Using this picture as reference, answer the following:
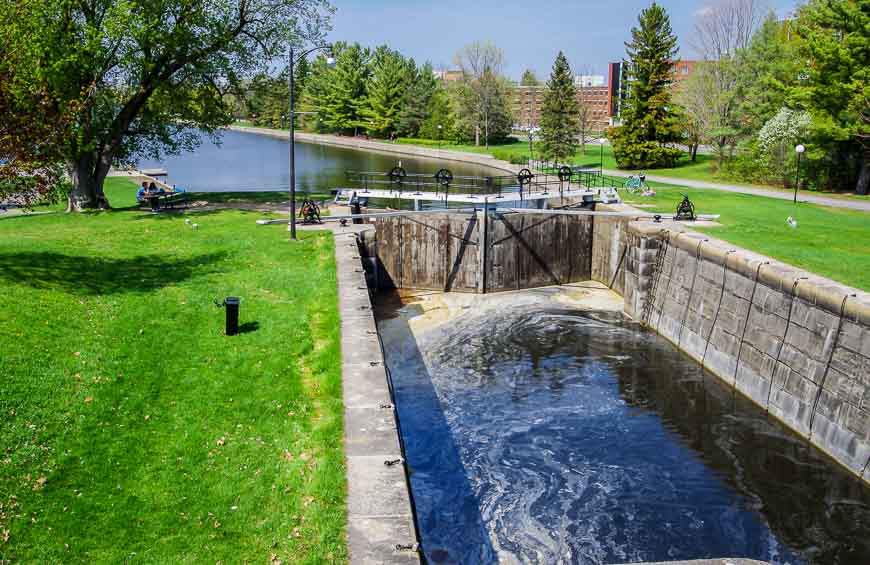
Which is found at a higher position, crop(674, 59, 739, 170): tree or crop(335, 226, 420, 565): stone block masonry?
crop(674, 59, 739, 170): tree

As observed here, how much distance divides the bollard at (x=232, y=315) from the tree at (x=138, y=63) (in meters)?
11.8

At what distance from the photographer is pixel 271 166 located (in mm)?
63312

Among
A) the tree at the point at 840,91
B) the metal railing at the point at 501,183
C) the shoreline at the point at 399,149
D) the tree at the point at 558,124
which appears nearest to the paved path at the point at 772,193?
the tree at the point at 840,91

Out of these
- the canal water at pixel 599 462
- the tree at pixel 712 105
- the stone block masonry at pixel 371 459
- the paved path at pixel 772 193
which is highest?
the tree at pixel 712 105

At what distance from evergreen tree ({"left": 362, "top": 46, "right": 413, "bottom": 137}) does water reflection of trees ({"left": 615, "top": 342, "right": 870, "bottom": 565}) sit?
75.3 metres

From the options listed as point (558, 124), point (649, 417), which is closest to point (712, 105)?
point (558, 124)

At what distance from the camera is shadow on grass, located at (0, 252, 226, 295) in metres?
15.5

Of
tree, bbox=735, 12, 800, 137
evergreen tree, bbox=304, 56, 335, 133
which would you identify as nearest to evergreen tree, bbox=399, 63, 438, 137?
evergreen tree, bbox=304, 56, 335, 133

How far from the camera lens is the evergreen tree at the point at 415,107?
88.3m

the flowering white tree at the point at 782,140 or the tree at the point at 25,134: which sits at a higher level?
the flowering white tree at the point at 782,140

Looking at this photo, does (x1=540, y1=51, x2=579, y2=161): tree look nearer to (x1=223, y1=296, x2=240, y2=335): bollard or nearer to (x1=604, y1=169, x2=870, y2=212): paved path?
(x1=604, y1=169, x2=870, y2=212): paved path

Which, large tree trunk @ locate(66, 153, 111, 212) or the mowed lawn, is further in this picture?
large tree trunk @ locate(66, 153, 111, 212)

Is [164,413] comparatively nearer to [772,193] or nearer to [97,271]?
[97,271]

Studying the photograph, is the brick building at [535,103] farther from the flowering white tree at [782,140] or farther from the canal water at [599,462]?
the canal water at [599,462]
